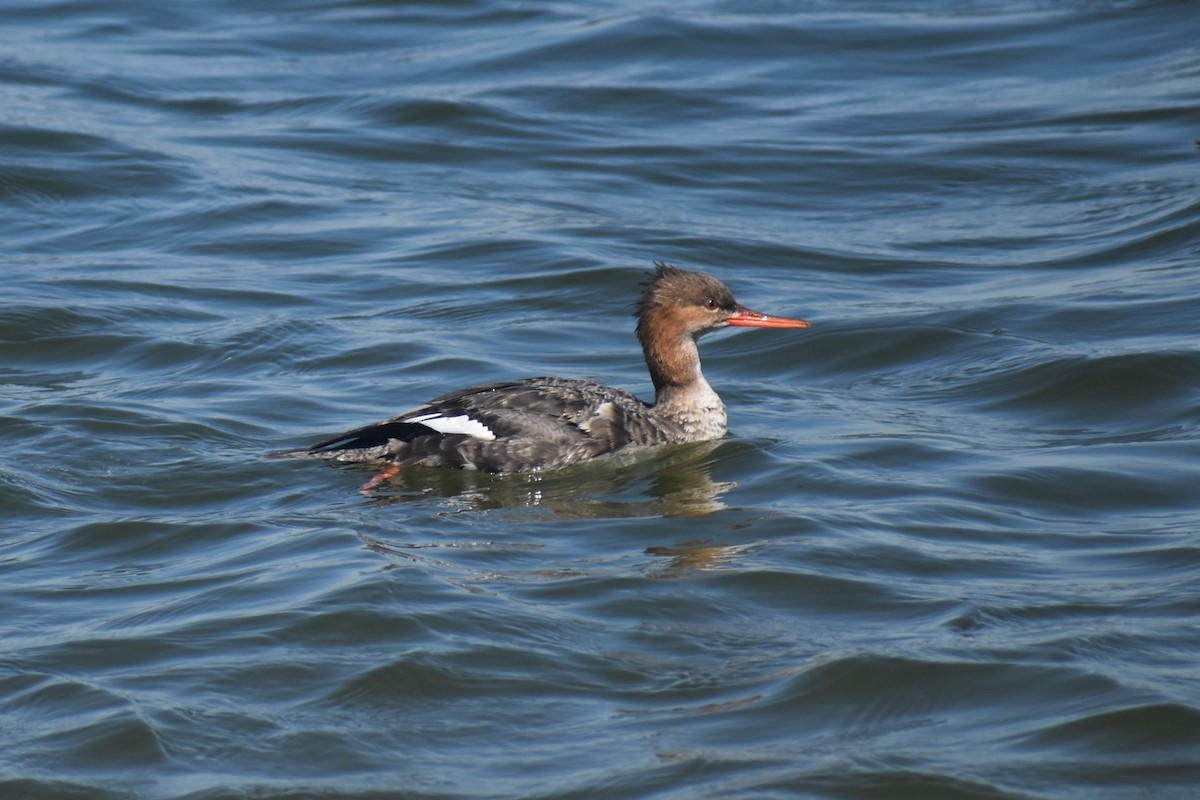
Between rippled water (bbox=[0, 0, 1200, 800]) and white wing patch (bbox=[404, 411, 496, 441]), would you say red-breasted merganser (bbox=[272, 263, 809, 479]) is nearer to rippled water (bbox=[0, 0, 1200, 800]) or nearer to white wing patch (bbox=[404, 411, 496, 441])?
white wing patch (bbox=[404, 411, 496, 441])

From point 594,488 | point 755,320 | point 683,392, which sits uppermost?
point 755,320

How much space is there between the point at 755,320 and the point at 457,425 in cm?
187

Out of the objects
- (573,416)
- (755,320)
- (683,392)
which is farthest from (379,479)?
(755,320)

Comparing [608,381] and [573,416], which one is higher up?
[573,416]

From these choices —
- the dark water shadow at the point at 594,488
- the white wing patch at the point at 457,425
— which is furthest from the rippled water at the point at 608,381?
the white wing patch at the point at 457,425

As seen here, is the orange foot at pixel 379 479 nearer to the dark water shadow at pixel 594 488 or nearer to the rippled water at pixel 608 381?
the dark water shadow at pixel 594 488

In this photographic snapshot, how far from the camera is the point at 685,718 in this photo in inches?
229

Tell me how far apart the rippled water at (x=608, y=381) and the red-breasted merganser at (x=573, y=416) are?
5.8 inches

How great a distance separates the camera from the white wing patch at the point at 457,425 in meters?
8.63

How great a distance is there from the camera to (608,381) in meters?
10.7

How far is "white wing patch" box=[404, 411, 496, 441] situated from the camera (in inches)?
340

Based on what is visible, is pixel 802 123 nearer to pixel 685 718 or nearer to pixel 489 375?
pixel 489 375

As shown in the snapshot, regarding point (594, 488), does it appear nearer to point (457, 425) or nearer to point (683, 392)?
point (457, 425)

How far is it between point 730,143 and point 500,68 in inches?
136
